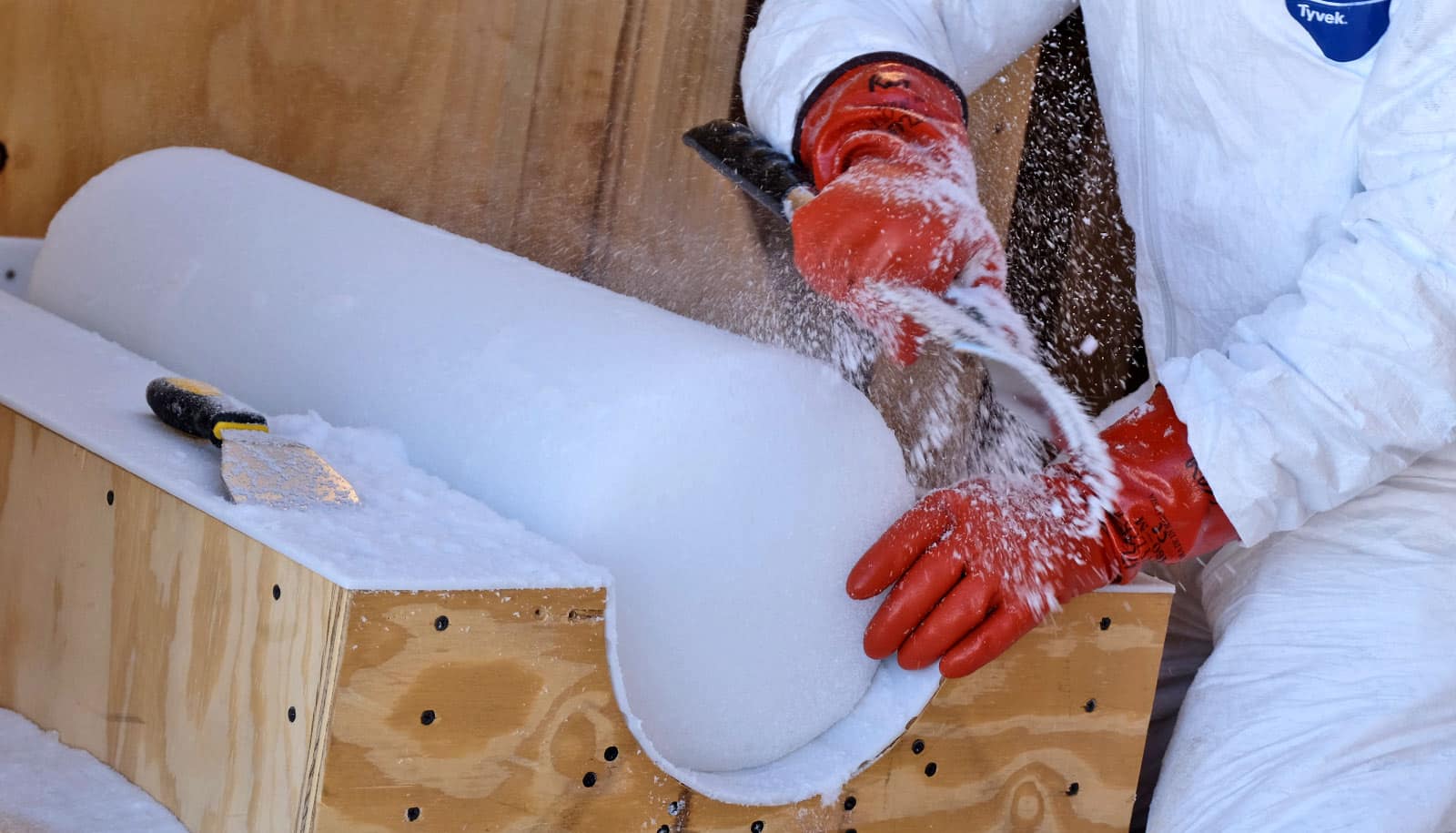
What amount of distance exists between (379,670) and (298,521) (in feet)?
0.42

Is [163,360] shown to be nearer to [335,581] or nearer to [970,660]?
[335,581]

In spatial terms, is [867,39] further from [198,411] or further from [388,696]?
[388,696]

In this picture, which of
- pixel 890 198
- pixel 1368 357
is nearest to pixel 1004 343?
pixel 890 198

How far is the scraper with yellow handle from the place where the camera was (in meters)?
0.92

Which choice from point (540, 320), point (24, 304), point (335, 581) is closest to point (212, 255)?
point (24, 304)

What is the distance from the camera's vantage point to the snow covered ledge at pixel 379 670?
0.83 m

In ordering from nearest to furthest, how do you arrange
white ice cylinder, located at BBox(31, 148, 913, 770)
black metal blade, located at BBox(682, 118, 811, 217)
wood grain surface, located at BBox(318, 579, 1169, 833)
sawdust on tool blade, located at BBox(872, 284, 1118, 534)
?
wood grain surface, located at BBox(318, 579, 1169, 833) < white ice cylinder, located at BBox(31, 148, 913, 770) < sawdust on tool blade, located at BBox(872, 284, 1118, 534) < black metal blade, located at BBox(682, 118, 811, 217)

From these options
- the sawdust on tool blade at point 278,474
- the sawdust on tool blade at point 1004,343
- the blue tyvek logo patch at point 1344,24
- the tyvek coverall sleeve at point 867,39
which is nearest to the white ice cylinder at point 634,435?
the sawdust on tool blade at point 278,474

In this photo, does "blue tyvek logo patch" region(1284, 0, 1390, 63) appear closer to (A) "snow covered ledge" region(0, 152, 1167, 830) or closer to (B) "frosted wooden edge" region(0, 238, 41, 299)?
(A) "snow covered ledge" region(0, 152, 1167, 830)

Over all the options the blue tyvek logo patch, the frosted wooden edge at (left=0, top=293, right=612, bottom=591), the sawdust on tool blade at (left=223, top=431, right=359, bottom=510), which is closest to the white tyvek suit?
the blue tyvek logo patch

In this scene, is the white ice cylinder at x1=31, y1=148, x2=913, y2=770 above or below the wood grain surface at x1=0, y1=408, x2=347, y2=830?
above

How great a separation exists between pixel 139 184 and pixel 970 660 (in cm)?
104

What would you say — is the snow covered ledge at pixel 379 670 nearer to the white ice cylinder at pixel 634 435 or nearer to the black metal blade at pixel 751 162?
the white ice cylinder at pixel 634 435

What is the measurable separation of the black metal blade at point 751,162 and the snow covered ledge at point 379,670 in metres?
0.52
